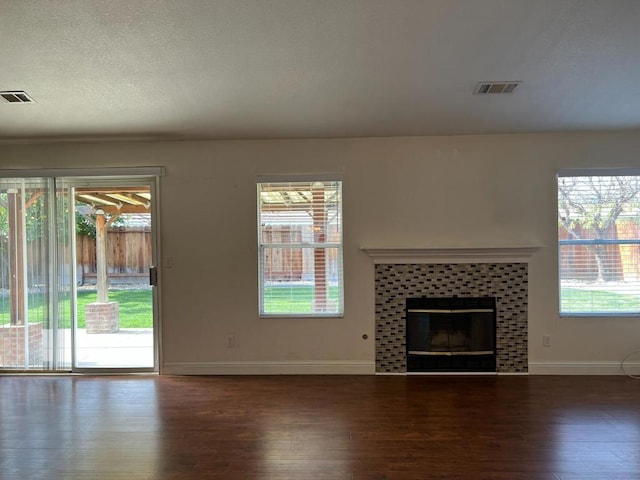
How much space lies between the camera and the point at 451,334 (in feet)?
14.5

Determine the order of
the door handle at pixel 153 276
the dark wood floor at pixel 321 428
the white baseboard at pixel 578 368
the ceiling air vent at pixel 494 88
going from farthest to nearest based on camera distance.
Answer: the door handle at pixel 153 276
the white baseboard at pixel 578 368
the ceiling air vent at pixel 494 88
the dark wood floor at pixel 321 428

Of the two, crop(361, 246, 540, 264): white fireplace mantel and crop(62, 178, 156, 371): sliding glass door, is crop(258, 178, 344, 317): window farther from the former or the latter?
crop(62, 178, 156, 371): sliding glass door

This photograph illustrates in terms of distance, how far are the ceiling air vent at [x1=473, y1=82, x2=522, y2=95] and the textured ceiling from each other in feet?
0.35

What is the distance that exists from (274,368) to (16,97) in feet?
11.2

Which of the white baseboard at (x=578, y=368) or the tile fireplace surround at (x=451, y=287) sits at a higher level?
the tile fireplace surround at (x=451, y=287)

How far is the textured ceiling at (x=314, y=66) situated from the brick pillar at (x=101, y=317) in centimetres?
186

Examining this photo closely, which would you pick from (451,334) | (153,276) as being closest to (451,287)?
(451,334)

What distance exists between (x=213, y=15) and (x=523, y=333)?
408 centimetres

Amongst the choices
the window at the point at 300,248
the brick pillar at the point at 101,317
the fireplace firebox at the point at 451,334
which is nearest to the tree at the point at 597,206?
the fireplace firebox at the point at 451,334

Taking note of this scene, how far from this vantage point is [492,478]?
8.04 feet

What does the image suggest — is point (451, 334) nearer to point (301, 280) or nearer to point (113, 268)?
point (301, 280)

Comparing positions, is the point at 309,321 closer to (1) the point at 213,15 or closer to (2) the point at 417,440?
(2) the point at 417,440

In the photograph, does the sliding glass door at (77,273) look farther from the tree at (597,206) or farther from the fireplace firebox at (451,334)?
the tree at (597,206)

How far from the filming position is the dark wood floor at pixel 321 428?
2.59 m
